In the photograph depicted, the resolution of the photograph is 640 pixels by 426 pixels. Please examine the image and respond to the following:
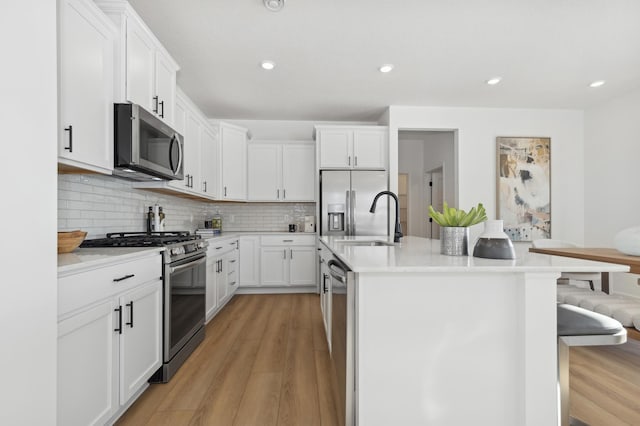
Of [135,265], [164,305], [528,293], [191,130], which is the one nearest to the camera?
[528,293]

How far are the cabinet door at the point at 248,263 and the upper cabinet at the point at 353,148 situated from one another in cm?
153

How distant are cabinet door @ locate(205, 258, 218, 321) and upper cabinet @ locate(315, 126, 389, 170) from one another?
2.08m

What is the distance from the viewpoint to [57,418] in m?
1.15

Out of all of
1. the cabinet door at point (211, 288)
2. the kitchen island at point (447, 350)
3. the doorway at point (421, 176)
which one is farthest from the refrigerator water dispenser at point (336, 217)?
the kitchen island at point (447, 350)

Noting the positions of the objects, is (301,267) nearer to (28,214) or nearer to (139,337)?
(139,337)

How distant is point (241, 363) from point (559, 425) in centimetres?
186

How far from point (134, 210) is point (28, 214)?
1.94 m

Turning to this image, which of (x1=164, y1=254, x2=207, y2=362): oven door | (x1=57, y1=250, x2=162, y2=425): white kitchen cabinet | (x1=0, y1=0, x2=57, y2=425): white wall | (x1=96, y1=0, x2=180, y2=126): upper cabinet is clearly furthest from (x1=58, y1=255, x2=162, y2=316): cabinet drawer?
(x1=96, y1=0, x2=180, y2=126): upper cabinet

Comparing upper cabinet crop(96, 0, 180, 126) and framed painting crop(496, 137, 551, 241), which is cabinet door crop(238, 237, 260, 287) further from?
framed painting crop(496, 137, 551, 241)

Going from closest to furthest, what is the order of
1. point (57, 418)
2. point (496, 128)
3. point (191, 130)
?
1. point (57, 418)
2. point (191, 130)
3. point (496, 128)

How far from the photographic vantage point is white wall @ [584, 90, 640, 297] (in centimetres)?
386

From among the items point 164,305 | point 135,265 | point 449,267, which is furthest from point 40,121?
point 449,267

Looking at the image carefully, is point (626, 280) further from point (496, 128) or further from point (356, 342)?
point (356, 342)

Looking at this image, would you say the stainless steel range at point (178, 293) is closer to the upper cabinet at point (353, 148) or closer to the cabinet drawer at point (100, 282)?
the cabinet drawer at point (100, 282)
